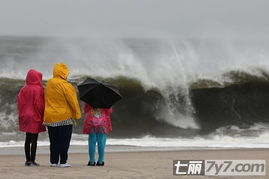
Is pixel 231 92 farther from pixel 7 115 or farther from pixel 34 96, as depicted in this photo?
pixel 34 96

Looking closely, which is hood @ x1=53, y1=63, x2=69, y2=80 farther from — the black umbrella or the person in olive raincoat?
the black umbrella

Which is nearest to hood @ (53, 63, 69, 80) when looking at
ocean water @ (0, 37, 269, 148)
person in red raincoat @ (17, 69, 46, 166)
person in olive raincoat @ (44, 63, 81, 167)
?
person in olive raincoat @ (44, 63, 81, 167)

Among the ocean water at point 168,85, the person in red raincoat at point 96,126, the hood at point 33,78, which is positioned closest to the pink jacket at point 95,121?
the person in red raincoat at point 96,126

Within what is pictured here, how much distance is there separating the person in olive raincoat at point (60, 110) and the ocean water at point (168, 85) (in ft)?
16.5

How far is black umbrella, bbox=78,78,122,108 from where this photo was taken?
693 cm

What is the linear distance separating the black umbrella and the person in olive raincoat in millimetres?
397

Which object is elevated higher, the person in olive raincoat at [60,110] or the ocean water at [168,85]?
the ocean water at [168,85]

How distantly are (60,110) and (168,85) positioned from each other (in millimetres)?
10521

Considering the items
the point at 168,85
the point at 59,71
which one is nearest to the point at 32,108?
the point at 59,71

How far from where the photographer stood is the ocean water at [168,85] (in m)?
13.4

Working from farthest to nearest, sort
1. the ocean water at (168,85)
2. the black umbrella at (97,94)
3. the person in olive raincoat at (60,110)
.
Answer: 1. the ocean water at (168,85)
2. the black umbrella at (97,94)
3. the person in olive raincoat at (60,110)

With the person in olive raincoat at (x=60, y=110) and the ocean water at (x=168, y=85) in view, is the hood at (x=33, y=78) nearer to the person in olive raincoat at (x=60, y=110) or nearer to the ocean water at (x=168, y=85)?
the person in olive raincoat at (x=60, y=110)

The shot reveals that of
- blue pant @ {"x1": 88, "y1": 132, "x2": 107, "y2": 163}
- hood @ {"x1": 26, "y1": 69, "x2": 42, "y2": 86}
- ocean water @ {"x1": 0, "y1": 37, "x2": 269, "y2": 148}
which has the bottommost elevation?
blue pant @ {"x1": 88, "y1": 132, "x2": 107, "y2": 163}

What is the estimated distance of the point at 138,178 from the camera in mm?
5492
